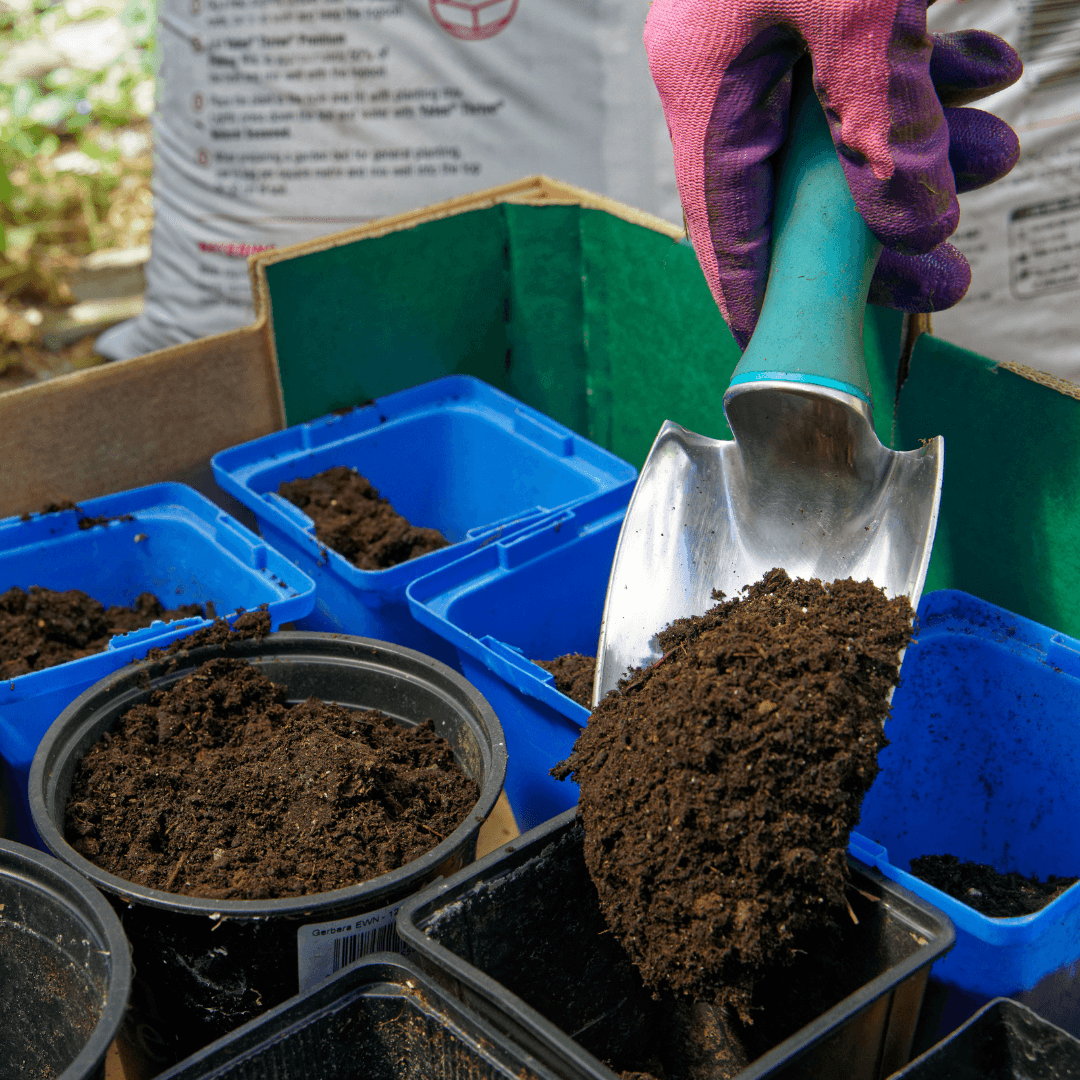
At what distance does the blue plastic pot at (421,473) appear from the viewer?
1445 mm

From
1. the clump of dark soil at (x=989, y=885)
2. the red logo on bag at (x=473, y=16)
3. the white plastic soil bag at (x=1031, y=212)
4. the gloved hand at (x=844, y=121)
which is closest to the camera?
the gloved hand at (x=844, y=121)

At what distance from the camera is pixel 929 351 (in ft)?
4.24

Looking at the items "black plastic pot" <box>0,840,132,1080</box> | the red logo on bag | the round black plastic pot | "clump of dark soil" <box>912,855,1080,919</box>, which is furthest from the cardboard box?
"black plastic pot" <box>0,840,132,1080</box>

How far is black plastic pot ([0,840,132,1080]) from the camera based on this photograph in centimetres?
86

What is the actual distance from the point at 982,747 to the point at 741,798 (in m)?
0.52

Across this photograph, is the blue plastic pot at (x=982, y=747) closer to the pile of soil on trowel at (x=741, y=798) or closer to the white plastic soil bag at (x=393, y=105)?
the pile of soil on trowel at (x=741, y=798)

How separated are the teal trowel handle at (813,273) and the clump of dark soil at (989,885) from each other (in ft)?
1.74

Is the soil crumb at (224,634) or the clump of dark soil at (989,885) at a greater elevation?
the soil crumb at (224,634)

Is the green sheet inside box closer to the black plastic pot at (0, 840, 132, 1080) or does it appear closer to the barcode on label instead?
the barcode on label

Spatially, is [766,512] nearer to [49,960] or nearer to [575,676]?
[575,676]

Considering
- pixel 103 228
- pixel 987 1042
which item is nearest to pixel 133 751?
pixel 987 1042

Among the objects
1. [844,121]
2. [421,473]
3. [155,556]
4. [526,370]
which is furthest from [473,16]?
[844,121]

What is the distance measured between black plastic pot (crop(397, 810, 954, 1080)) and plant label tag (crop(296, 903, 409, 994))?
9 centimetres

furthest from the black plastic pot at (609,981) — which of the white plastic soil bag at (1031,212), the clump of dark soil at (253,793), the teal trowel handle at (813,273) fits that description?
the white plastic soil bag at (1031,212)
